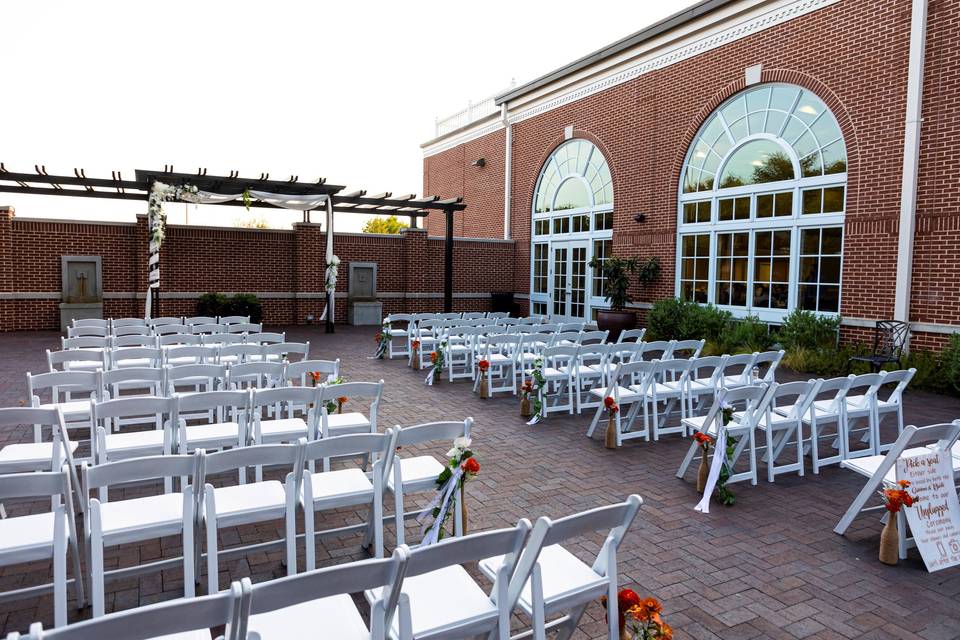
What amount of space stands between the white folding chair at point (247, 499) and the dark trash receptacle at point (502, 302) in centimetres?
1717

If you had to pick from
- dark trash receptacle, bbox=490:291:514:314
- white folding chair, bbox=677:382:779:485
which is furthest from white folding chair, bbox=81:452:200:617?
dark trash receptacle, bbox=490:291:514:314

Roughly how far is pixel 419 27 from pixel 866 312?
12.3 m

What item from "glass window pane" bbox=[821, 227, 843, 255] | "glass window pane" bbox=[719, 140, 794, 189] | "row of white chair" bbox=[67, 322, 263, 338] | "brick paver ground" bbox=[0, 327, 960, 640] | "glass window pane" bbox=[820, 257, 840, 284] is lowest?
"brick paver ground" bbox=[0, 327, 960, 640]

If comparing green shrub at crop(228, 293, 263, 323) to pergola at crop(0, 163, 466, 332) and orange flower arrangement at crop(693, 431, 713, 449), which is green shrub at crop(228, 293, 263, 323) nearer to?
pergola at crop(0, 163, 466, 332)

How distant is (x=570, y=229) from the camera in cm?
1886

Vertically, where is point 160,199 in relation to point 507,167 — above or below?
below

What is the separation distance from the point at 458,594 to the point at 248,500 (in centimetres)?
146

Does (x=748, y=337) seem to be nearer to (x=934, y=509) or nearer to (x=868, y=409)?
(x=868, y=409)

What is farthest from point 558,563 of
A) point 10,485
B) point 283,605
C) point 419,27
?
point 419,27

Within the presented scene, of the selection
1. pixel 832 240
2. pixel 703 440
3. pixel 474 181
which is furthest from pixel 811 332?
pixel 474 181

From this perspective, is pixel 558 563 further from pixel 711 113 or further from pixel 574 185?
pixel 574 185

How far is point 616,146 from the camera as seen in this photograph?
55.1 ft

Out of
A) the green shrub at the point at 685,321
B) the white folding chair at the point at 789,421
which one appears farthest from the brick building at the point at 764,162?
the white folding chair at the point at 789,421

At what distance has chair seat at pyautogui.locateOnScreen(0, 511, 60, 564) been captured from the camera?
8.66 ft
